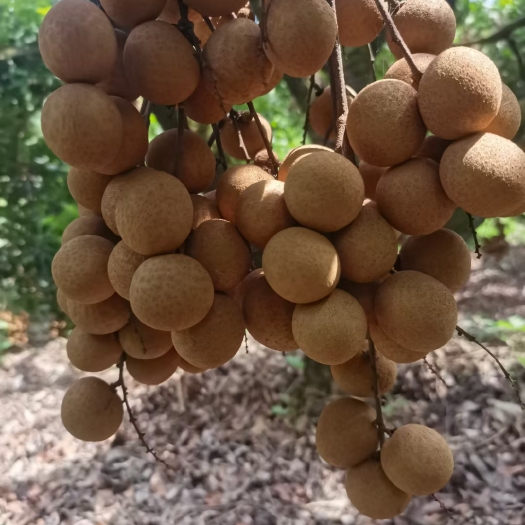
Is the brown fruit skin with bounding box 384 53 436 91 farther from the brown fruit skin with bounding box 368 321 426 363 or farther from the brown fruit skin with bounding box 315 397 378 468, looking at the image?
the brown fruit skin with bounding box 315 397 378 468

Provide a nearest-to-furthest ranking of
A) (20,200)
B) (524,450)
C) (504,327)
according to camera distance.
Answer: (524,450), (504,327), (20,200)

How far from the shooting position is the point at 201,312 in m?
0.44

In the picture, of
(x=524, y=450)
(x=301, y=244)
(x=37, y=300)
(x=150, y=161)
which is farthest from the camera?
(x=37, y=300)

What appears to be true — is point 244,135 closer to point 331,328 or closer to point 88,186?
point 88,186

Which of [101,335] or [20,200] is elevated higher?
[101,335]

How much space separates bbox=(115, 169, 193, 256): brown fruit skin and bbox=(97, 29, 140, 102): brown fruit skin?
10cm

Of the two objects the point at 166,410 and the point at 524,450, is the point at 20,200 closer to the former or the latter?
the point at 166,410

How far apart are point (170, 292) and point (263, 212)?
11 centimetres

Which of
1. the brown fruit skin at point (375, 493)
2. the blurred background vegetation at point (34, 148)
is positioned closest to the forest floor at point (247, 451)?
the blurred background vegetation at point (34, 148)

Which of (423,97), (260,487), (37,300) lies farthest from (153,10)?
(37,300)

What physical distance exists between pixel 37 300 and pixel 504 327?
146 centimetres

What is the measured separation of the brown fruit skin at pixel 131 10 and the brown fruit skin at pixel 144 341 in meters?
0.29

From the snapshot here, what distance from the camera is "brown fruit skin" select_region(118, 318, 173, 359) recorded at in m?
0.54

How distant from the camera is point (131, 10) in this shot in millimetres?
470
